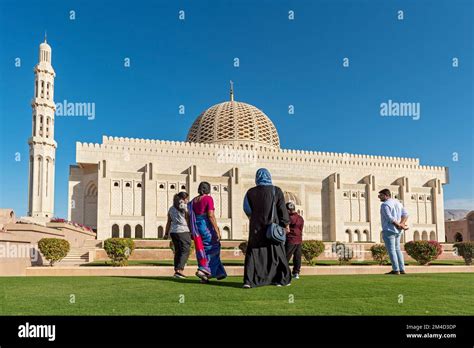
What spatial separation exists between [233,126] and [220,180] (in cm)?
887

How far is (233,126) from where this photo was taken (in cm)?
4172

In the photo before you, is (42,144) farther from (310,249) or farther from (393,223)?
(393,223)

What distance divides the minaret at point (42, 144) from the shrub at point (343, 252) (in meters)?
19.1

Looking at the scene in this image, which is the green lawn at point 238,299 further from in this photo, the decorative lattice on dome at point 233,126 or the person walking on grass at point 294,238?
the decorative lattice on dome at point 233,126

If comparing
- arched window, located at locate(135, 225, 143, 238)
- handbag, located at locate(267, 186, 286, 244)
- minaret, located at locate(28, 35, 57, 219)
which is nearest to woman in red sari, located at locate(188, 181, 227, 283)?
handbag, located at locate(267, 186, 286, 244)

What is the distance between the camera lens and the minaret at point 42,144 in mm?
31047

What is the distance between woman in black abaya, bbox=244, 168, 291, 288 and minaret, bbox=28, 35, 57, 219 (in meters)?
27.5

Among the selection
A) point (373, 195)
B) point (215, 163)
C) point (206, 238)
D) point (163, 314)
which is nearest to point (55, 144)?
point (215, 163)

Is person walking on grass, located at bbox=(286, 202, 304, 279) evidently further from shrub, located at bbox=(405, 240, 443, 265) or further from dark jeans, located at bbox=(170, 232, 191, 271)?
shrub, located at bbox=(405, 240, 443, 265)

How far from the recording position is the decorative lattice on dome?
136 ft

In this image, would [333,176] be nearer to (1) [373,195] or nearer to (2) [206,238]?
(1) [373,195]

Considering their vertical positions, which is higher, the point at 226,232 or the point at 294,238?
the point at 294,238

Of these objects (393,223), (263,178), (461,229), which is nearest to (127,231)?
(393,223)
